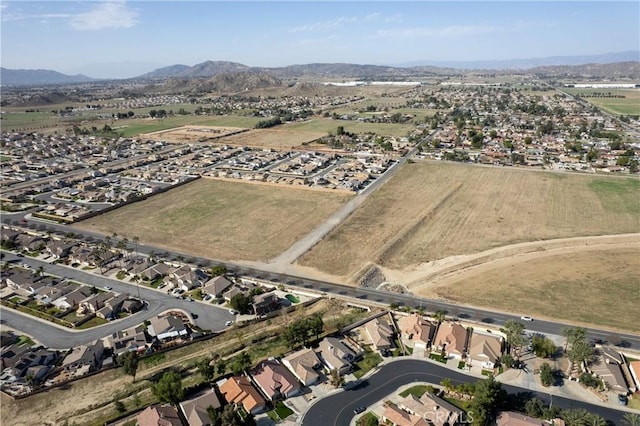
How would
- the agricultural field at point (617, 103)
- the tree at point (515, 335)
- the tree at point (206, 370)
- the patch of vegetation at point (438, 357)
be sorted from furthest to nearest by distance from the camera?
the agricultural field at point (617, 103)
the patch of vegetation at point (438, 357)
the tree at point (515, 335)
the tree at point (206, 370)

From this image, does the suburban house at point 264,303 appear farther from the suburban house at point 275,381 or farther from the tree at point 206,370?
the tree at point 206,370

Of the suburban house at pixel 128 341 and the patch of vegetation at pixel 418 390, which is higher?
the suburban house at pixel 128 341

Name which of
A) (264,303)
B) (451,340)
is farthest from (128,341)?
(451,340)

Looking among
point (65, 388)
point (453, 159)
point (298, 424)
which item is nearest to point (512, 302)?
point (298, 424)

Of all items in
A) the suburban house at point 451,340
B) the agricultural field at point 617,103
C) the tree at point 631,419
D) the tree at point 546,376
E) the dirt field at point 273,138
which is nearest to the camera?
the tree at point 631,419

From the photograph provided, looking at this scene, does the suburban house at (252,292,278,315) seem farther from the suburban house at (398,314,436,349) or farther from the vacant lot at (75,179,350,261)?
the suburban house at (398,314,436,349)

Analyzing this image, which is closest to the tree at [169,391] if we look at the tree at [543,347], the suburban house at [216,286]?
the suburban house at [216,286]

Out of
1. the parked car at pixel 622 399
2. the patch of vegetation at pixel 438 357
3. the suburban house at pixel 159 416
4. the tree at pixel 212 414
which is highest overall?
the tree at pixel 212 414
